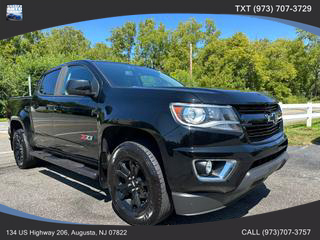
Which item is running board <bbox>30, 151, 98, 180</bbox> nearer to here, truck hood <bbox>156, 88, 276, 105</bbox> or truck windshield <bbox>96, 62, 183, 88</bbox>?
truck windshield <bbox>96, 62, 183, 88</bbox>

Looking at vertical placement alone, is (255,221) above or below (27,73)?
below

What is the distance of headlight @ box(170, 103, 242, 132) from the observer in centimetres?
234

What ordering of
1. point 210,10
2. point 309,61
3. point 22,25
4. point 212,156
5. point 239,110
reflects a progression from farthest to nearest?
point 309,61 → point 22,25 → point 210,10 → point 239,110 → point 212,156

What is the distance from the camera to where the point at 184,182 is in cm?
232

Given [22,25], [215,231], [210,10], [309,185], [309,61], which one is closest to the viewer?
[215,231]

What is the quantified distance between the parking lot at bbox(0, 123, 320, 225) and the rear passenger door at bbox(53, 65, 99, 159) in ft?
2.02

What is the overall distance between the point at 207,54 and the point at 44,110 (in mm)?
27918

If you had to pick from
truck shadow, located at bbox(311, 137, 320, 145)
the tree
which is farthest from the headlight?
the tree

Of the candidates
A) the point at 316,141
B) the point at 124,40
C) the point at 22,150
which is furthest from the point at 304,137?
the point at 124,40

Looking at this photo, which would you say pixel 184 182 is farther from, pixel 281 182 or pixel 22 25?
pixel 22 25

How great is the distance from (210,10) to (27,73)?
17998 mm

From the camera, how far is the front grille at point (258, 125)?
8.29ft

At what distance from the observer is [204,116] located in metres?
2.35

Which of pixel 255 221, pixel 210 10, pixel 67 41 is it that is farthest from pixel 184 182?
pixel 67 41
